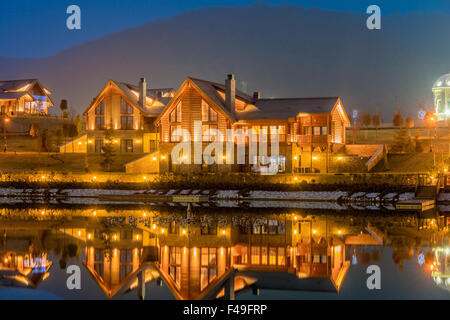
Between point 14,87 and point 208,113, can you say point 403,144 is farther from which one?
point 14,87

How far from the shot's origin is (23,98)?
87562 millimetres

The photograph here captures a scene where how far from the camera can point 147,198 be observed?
4703 cm

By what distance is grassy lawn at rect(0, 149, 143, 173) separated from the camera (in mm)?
57281

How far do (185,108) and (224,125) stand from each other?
3.94 m

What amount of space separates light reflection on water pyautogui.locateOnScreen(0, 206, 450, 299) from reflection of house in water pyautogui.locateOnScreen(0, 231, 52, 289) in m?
0.04

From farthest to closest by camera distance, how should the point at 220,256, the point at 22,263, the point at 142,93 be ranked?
the point at 142,93, the point at 220,256, the point at 22,263

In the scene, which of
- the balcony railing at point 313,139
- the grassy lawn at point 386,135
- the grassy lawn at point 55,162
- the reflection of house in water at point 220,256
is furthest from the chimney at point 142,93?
the reflection of house in water at point 220,256

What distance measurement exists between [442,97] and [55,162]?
216 ft

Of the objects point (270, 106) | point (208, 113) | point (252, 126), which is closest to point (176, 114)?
point (208, 113)

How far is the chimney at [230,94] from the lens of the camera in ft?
188

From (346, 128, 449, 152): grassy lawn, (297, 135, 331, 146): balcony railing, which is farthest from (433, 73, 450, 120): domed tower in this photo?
(297, 135, 331, 146): balcony railing

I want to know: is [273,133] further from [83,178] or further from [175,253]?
[175,253]

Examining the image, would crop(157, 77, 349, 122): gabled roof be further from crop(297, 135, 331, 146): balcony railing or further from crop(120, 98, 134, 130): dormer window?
crop(120, 98, 134, 130): dormer window
